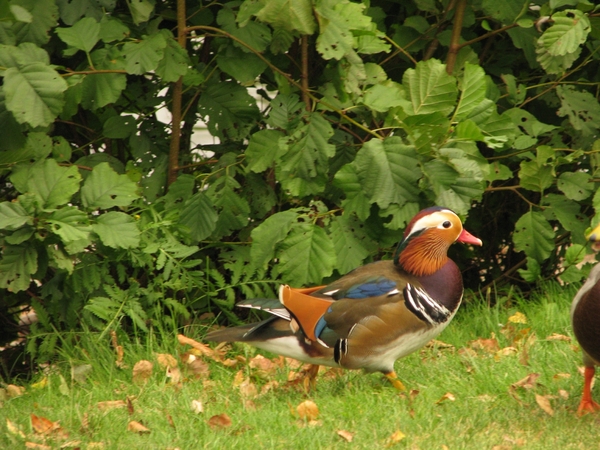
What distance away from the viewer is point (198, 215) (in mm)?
4785

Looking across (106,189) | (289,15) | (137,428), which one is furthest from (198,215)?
(137,428)

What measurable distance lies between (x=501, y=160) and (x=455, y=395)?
196 centimetres

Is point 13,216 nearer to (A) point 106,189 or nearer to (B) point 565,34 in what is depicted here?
(A) point 106,189

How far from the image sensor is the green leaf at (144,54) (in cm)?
437

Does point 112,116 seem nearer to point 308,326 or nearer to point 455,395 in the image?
point 308,326

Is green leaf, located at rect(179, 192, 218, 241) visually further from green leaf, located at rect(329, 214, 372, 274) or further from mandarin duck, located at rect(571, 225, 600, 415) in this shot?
mandarin duck, located at rect(571, 225, 600, 415)

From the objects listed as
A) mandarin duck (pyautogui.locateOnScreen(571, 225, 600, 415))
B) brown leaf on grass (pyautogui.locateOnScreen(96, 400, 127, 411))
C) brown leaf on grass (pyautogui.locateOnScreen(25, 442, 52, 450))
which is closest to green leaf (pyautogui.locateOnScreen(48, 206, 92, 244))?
brown leaf on grass (pyautogui.locateOnScreen(96, 400, 127, 411))

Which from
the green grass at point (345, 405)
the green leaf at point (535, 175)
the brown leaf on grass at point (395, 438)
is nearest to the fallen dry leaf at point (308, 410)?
the green grass at point (345, 405)

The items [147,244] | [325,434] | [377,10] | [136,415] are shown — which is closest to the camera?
[325,434]

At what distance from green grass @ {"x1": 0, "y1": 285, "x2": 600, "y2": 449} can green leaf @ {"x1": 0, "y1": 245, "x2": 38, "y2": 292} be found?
1.76ft

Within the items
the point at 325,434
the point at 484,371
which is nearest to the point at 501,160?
the point at 484,371

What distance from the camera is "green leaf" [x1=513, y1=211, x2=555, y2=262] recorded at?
510 cm

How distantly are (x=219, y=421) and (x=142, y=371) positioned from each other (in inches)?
34.7

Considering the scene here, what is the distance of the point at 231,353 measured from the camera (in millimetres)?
4938
